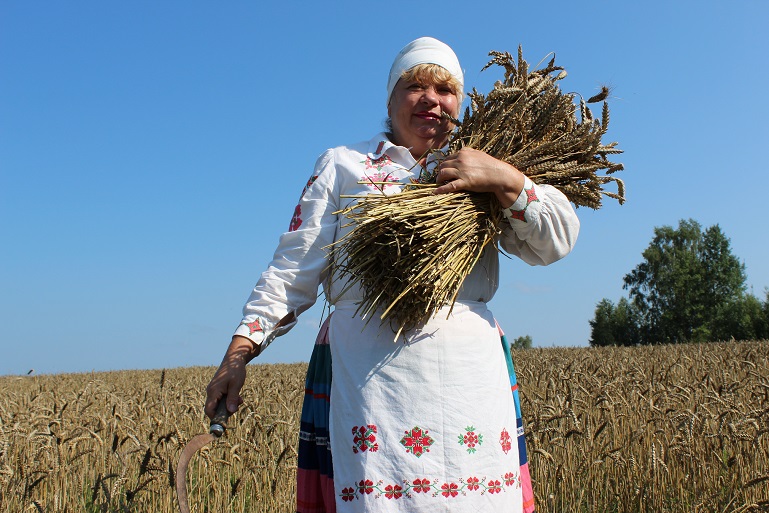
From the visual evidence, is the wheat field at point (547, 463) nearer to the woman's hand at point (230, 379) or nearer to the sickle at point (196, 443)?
the sickle at point (196, 443)

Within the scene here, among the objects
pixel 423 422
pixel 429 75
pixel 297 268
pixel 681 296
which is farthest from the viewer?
pixel 681 296

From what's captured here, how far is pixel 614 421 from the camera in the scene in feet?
14.2

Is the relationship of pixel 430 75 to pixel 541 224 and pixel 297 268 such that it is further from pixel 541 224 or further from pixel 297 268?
pixel 297 268

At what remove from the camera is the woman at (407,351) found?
6.05ft

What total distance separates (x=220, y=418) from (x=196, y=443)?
0.35ft

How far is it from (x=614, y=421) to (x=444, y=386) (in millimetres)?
2883

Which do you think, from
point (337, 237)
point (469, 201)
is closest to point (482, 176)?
point (469, 201)

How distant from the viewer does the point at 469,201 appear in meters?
2.00

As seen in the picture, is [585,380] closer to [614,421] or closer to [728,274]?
[614,421]

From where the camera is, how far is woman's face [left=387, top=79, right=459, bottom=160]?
2268 mm

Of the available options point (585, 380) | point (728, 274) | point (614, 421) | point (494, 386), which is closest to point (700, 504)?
point (614, 421)

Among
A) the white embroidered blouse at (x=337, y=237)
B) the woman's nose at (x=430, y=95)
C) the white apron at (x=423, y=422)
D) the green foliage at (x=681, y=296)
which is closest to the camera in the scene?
the white apron at (x=423, y=422)

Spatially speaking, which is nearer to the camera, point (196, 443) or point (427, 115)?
point (196, 443)

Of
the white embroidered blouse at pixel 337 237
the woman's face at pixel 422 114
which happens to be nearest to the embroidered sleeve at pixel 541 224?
the white embroidered blouse at pixel 337 237
